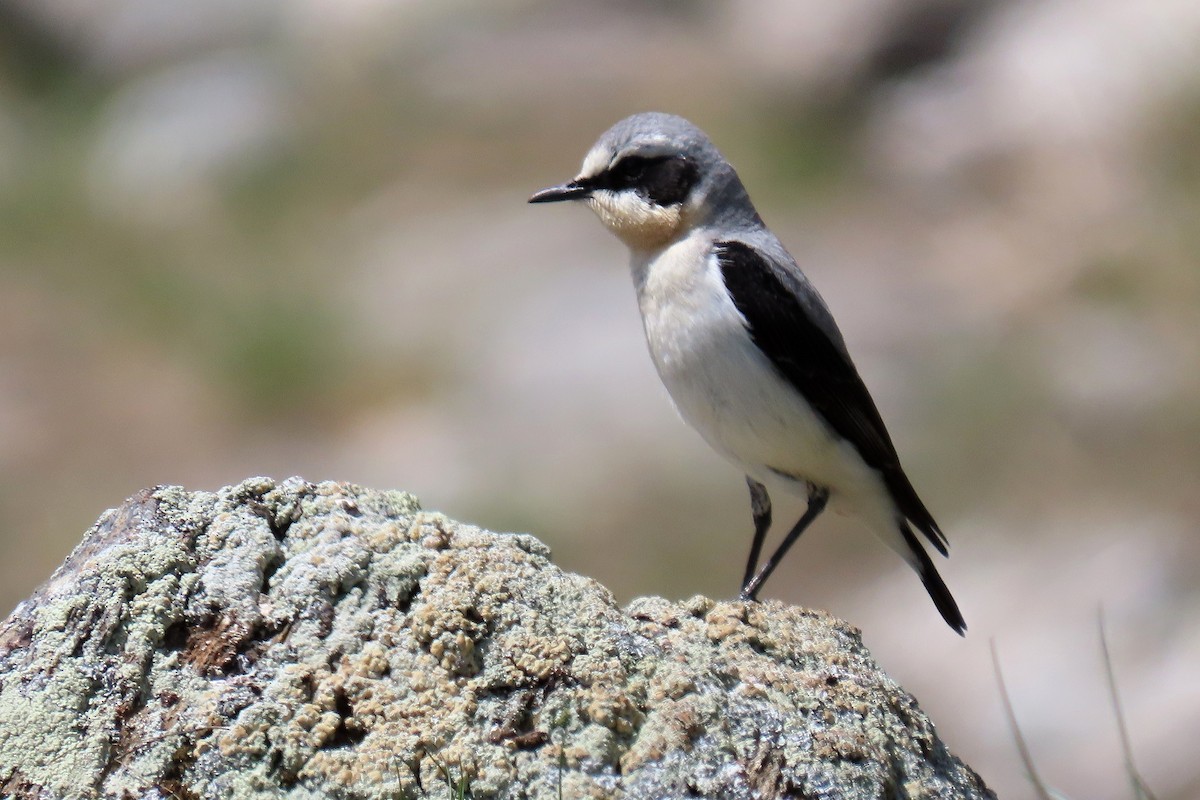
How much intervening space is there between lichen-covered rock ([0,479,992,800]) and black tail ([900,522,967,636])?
232cm

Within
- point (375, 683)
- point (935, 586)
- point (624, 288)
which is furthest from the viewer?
point (624, 288)

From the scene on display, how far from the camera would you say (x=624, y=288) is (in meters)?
14.0

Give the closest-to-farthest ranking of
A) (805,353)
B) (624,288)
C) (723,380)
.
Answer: (723,380) → (805,353) → (624,288)

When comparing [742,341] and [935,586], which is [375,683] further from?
[935,586]

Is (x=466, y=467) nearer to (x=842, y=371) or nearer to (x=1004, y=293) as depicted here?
(x=1004, y=293)

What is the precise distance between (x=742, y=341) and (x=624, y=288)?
319 inches

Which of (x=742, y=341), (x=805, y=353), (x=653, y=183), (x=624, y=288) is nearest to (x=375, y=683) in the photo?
(x=742, y=341)

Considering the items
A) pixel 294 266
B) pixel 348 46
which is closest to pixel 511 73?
pixel 348 46

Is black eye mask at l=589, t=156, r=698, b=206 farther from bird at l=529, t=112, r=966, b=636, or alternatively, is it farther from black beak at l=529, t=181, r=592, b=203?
black beak at l=529, t=181, r=592, b=203

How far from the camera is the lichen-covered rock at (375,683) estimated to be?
139 inches

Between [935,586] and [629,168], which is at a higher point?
[629,168]

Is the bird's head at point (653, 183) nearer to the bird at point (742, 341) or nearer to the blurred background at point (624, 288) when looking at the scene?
the bird at point (742, 341)

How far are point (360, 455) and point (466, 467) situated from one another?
1133mm

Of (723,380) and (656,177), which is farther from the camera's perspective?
(656,177)
